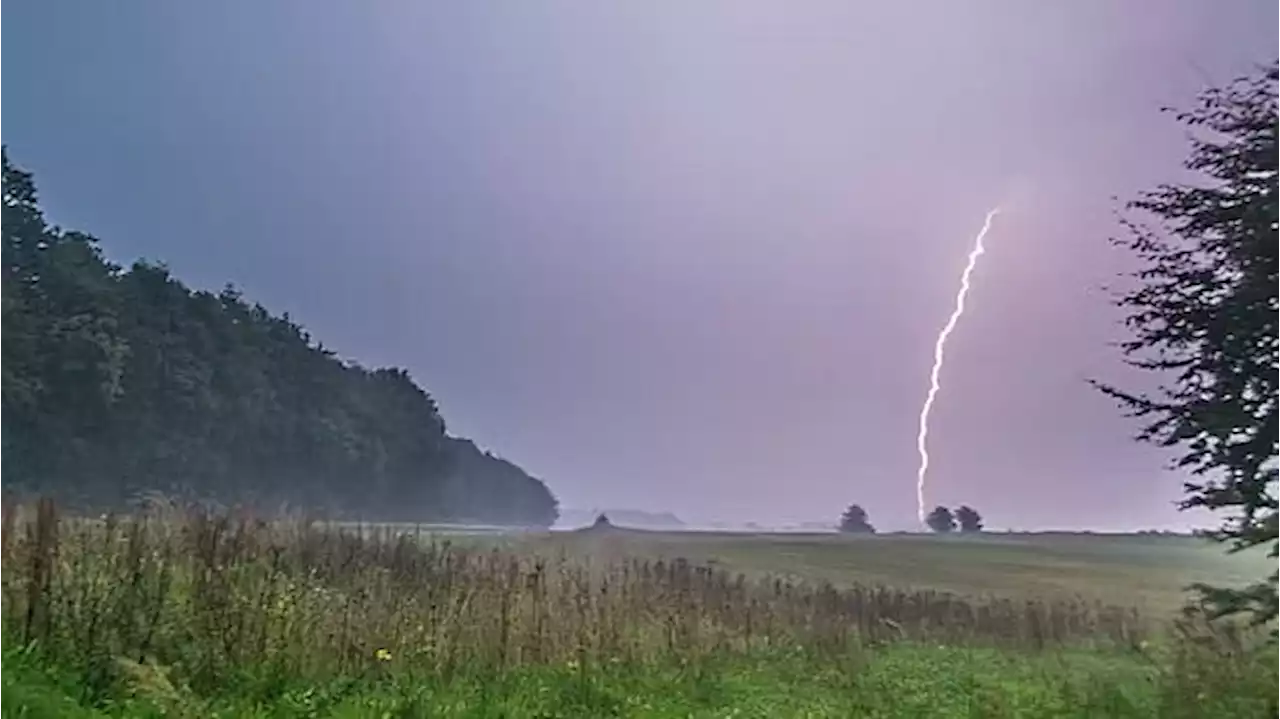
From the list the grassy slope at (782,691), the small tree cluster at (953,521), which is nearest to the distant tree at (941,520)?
the small tree cluster at (953,521)

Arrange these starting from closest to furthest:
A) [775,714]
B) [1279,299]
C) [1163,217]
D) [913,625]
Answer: [775,714] < [1279,299] < [1163,217] < [913,625]

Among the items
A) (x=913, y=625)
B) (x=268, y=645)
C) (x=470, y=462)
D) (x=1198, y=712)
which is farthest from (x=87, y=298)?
(x=470, y=462)

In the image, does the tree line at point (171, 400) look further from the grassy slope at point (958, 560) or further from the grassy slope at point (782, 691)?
the grassy slope at point (782, 691)

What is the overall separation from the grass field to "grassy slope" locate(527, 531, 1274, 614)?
9.31m

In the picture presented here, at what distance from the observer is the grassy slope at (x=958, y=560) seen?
105 feet

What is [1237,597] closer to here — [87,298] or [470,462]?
[87,298]

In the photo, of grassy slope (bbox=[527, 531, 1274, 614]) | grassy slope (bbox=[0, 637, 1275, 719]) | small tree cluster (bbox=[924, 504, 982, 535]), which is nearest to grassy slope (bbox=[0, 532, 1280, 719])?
grassy slope (bbox=[0, 637, 1275, 719])

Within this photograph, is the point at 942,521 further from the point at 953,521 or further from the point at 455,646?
the point at 455,646

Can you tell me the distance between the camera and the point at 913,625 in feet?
71.5

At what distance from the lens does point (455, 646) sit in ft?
33.8

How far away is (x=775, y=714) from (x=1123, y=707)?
3.70m

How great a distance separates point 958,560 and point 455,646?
131ft

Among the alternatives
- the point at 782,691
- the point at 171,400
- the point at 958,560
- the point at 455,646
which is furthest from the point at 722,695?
the point at 171,400

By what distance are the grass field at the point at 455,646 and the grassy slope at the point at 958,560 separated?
30.5 feet
